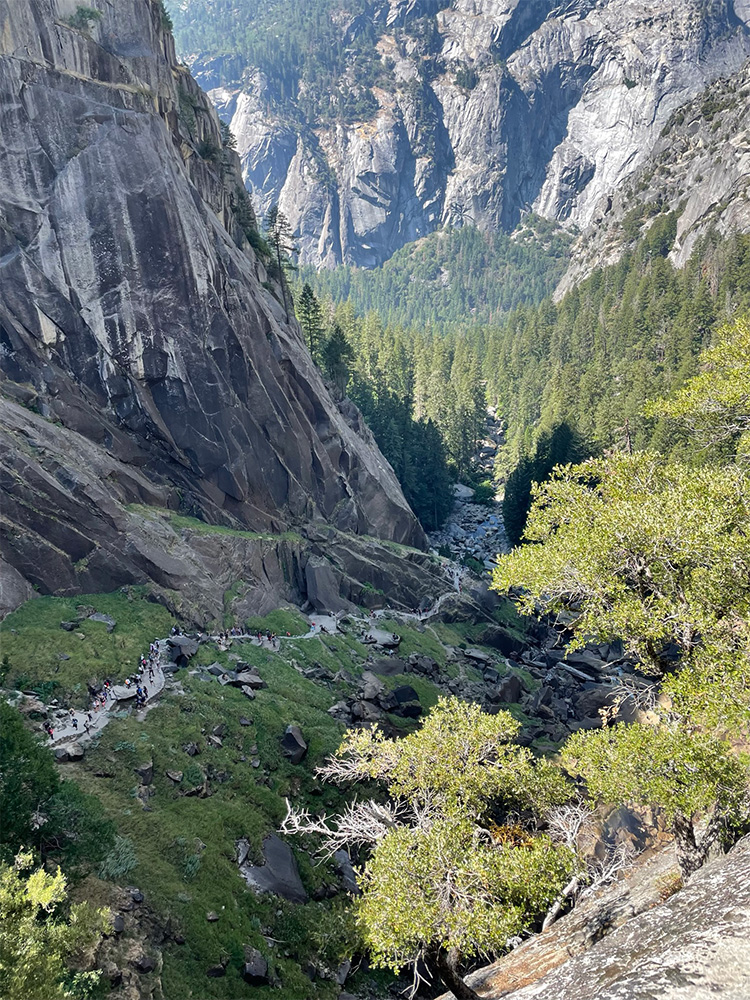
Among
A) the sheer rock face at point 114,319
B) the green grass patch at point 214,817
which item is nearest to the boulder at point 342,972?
the green grass patch at point 214,817

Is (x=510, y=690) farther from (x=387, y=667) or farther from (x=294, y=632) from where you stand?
(x=294, y=632)

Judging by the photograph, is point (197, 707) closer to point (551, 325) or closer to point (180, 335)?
point (180, 335)

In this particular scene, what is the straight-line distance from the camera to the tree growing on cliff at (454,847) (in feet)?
40.4

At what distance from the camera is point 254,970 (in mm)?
20062

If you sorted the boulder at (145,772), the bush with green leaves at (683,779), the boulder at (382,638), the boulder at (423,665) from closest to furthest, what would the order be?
1. the bush with green leaves at (683,779)
2. the boulder at (145,772)
3. the boulder at (423,665)
4. the boulder at (382,638)

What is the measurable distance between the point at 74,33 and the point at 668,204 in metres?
155

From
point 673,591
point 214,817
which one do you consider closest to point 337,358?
point 214,817

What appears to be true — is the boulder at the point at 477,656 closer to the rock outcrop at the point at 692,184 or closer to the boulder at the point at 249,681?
the boulder at the point at 249,681

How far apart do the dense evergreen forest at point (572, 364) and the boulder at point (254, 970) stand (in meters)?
64.5

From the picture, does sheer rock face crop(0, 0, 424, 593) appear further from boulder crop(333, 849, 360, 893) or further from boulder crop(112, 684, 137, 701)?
boulder crop(333, 849, 360, 893)

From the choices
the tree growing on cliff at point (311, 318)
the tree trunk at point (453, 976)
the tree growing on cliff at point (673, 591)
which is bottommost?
the tree trunk at point (453, 976)

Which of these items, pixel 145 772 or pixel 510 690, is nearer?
pixel 145 772

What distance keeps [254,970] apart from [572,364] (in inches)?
4710

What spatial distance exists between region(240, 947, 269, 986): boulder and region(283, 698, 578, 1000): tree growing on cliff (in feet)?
26.3
